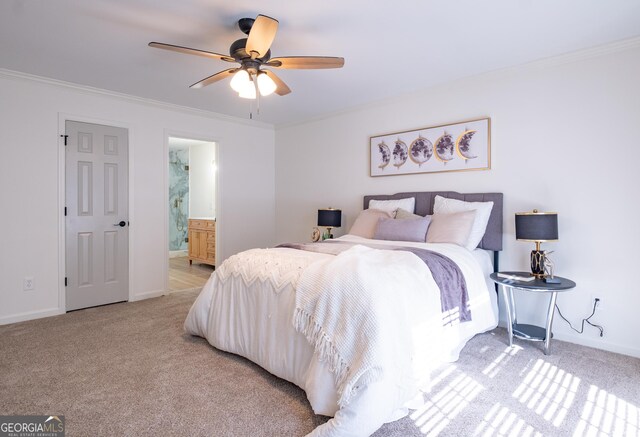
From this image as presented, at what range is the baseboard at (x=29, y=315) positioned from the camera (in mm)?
3351

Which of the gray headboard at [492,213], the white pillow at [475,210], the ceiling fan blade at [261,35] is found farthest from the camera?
the gray headboard at [492,213]

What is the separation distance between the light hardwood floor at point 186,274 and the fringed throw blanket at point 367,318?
3478 millimetres

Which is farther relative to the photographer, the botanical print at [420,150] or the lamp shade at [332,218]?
the lamp shade at [332,218]

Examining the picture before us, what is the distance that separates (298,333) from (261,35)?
1819mm

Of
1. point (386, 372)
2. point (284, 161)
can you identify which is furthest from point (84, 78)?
point (386, 372)

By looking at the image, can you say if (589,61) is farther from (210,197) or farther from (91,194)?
(210,197)

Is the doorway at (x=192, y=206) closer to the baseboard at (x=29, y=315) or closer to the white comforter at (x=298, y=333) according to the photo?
the baseboard at (x=29, y=315)

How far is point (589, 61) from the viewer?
2.85 meters

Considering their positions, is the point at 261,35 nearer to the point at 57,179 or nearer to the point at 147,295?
the point at 57,179

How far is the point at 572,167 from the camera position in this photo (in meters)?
2.93

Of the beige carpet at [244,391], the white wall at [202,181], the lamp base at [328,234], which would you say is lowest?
the beige carpet at [244,391]

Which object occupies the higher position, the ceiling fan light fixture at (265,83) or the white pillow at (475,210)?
the ceiling fan light fixture at (265,83)

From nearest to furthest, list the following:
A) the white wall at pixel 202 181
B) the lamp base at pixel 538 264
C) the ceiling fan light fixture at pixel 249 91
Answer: the ceiling fan light fixture at pixel 249 91
the lamp base at pixel 538 264
the white wall at pixel 202 181

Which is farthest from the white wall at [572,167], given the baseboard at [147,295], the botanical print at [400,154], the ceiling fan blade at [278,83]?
the baseboard at [147,295]
